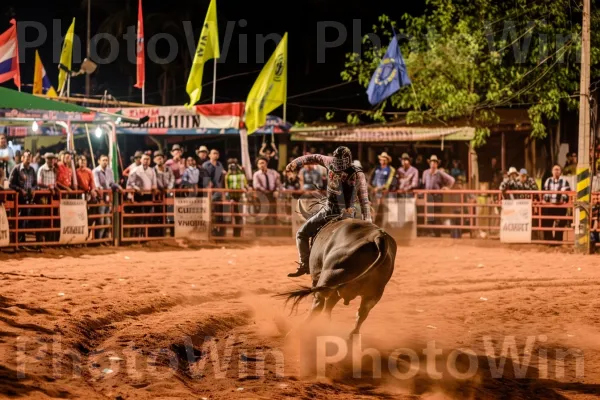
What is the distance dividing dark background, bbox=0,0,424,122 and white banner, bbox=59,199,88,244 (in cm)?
1322

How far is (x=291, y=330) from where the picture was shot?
8617mm

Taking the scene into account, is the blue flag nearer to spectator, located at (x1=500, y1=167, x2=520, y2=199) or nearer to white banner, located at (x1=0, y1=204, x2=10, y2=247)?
spectator, located at (x1=500, y1=167, x2=520, y2=199)

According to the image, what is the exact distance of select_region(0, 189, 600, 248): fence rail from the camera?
1719 centimetres

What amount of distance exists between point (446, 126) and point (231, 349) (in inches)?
689

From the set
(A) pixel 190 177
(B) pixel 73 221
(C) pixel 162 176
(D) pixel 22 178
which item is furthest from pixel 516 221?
(D) pixel 22 178

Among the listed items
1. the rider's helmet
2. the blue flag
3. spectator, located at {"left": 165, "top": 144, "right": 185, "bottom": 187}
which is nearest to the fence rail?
spectator, located at {"left": 165, "top": 144, "right": 185, "bottom": 187}

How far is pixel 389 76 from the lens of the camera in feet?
72.2

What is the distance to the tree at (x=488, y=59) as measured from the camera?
22.7 meters

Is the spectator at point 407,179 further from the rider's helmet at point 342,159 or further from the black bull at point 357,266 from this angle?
the black bull at point 357,266

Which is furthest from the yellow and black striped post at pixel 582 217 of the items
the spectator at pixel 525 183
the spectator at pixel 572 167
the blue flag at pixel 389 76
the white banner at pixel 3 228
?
the white banner at pixel 3 228

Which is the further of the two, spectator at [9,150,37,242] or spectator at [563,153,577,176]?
spectator at [563,153,577,176]

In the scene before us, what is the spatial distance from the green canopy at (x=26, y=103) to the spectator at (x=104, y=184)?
5.05 feet

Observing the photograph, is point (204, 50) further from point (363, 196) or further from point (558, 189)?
point (363, 196)

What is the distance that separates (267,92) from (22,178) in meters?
7.17
